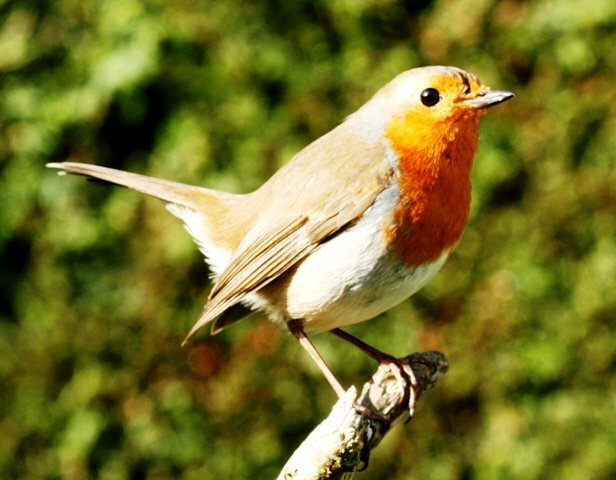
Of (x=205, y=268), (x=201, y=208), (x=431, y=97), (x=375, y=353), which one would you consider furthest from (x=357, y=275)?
(x=205, y=268)

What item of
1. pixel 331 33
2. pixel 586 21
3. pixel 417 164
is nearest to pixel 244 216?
pixel 417 164

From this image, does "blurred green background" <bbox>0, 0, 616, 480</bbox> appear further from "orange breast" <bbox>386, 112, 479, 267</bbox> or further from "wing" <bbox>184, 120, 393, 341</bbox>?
"orange breast" <bbox>386, 112, 479, 267</bbox>

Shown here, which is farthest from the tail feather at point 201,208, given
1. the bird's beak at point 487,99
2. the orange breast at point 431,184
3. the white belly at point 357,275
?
Result: the bird's beak at point 487,99

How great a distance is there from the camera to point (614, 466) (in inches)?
193

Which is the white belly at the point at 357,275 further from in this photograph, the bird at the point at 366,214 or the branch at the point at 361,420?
the branch at the point at 361,420

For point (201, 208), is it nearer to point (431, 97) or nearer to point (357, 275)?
point (357, 275)

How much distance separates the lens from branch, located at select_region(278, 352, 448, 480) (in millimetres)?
2656

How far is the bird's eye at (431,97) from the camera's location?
3.41m

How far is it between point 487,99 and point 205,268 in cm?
181

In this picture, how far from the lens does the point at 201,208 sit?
389 cm

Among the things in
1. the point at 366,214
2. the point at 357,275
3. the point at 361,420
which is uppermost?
the point at 366,214

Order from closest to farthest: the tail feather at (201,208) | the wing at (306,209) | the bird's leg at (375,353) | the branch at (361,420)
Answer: the branch at (361,420), the wing at (306,209), the bird's leg at (375,353), the tail feather at (201,208)

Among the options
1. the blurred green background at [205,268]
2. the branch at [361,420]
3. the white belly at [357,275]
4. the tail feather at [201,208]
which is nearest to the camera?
the branch at [361,420]

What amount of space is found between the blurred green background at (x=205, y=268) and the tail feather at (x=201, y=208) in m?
0.71
